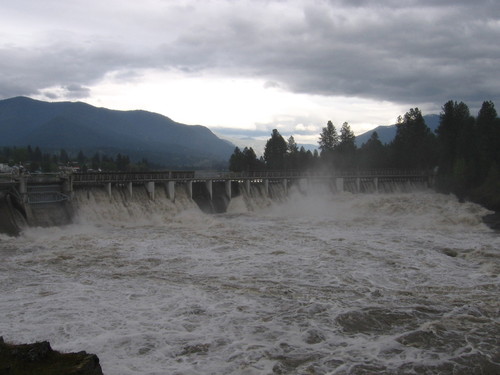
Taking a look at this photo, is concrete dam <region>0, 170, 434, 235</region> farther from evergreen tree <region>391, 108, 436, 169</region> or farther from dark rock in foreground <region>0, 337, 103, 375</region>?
dark rock in foreground <region>0, 337, 103, 375</region>

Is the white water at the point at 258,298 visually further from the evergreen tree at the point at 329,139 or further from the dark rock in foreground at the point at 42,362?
the evergreen tree at the point at 329,139

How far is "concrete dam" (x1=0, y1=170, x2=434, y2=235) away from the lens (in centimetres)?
4009

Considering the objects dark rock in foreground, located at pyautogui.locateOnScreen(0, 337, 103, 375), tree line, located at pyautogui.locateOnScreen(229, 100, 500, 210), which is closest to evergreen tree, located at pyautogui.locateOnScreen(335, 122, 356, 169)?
tree line, located at pyautogui.locateOnScreen(229, 100, 500, 210)

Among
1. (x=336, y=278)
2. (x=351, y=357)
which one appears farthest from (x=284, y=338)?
(x=336, y=278)

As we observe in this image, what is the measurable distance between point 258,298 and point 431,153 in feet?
239

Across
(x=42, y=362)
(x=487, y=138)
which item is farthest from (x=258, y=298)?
(x=487, y=138)

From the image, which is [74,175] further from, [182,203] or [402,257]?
[402,257]

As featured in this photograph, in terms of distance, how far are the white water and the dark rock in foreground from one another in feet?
5.60

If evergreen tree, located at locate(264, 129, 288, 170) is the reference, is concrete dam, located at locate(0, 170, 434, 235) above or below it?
below

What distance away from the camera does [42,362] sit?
12484mm

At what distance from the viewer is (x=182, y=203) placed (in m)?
51.9

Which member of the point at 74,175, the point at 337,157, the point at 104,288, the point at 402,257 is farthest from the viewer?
the point at 337,157

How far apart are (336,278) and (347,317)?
5.74 meters

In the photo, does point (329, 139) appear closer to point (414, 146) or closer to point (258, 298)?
point (414, 146)
